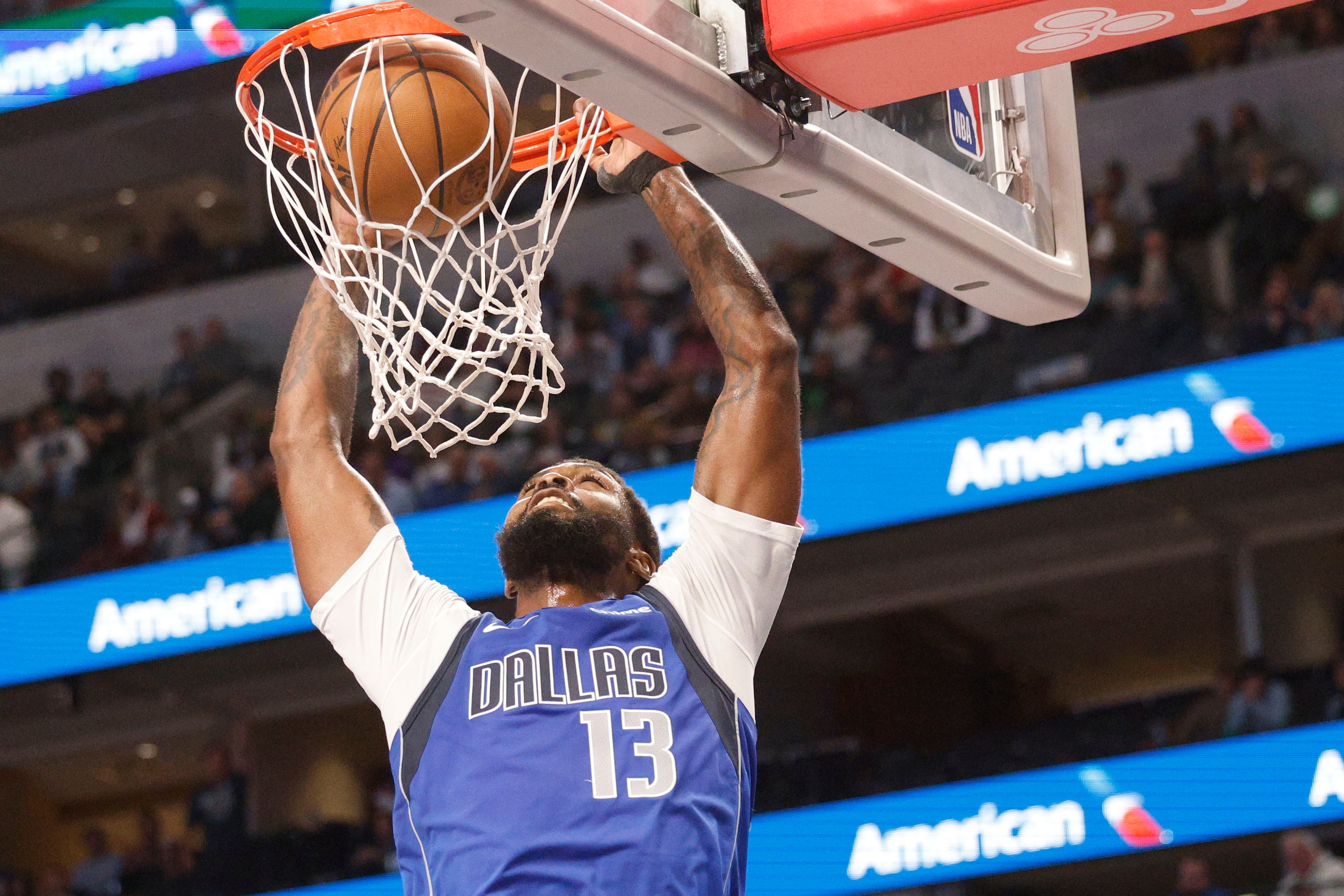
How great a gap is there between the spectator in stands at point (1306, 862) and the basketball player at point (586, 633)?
539 cm

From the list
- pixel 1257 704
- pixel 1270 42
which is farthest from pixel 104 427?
A: pixel 1270 42

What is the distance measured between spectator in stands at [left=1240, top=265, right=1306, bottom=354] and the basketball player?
6180 mm

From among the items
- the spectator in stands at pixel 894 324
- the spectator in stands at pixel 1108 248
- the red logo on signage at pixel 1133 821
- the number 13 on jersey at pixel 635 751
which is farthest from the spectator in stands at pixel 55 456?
the number 13 on jersey at pixel 635 751

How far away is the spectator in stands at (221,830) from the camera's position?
10062mm

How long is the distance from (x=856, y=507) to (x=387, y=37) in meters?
6.44

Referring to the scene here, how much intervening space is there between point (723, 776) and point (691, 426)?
7.39 meters

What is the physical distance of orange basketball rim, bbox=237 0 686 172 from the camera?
2834mm

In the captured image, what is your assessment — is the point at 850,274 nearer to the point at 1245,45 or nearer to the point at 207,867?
the point at 1245,45

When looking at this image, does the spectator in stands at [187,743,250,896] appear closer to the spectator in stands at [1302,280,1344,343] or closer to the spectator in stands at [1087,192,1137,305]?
the spectator in stands at [1087,192,1137,305]

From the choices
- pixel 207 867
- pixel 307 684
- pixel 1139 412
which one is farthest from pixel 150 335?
pixel 1139 412

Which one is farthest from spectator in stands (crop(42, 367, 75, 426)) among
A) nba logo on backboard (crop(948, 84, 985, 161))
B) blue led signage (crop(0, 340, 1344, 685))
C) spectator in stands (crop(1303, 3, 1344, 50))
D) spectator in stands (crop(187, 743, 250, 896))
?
nba logo on backboard (crop(948, 84, 985, 161))

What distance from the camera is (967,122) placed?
9.50 ft

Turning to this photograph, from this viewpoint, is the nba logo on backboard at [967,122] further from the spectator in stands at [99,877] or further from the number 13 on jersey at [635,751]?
the spectator in stands at [99,877]

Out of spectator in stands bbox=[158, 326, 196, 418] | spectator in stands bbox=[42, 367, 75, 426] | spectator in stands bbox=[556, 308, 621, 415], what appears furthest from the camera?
spectator in stands bbox=[42, 367, 75, 426]
